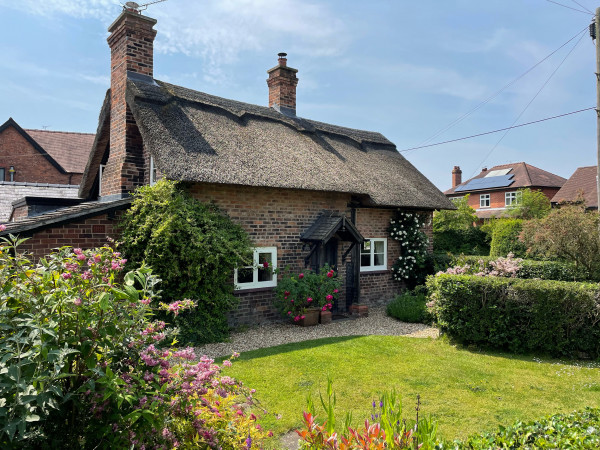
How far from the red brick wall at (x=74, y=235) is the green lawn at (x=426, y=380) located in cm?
378

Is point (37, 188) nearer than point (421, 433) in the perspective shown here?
No

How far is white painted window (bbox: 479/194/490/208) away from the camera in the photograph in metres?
40.4

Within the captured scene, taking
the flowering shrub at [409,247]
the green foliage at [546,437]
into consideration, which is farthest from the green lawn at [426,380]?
the flowering shrub at [409,247]

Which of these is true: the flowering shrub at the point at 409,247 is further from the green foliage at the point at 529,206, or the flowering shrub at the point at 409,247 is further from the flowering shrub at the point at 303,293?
the green foliage at the point at 529,206

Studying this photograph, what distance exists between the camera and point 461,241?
22234mm

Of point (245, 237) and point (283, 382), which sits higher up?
point (245, 237)

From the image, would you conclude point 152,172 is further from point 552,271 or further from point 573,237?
point 552,271

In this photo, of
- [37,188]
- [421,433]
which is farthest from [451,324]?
[37,188]

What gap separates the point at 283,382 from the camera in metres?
6.05

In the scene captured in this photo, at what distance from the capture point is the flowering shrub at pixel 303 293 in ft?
31.7

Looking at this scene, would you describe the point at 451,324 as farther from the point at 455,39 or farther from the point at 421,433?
the point at 455,39

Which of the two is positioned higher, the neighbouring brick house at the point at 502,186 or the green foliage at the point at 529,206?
the neighbouring brick house at the point at 502,186

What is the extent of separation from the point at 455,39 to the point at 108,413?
10.5 meters

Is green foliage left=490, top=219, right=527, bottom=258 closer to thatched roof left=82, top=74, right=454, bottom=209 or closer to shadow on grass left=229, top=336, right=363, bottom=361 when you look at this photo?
thatched roof left=82, top=74, right=454, bottom=209
